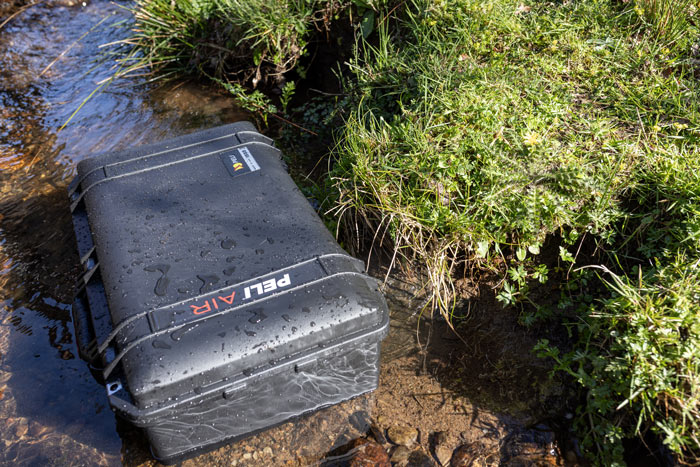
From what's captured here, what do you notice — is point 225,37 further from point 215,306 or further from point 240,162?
point 215,306

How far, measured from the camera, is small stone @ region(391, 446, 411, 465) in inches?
87.0

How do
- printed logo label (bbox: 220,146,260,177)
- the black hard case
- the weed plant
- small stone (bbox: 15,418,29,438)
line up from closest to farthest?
the black hard case < small stone (bbox: 15,418,29,438) < printed logo label (bbox: 220,146,260,177) < the weed plant

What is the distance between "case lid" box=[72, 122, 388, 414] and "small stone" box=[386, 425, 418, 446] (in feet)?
1.87

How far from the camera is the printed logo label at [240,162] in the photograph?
98.9 inches

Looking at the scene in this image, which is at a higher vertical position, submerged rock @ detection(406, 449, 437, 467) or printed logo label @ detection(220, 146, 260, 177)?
printed logo label @ detection(220, 146, 260, 177)

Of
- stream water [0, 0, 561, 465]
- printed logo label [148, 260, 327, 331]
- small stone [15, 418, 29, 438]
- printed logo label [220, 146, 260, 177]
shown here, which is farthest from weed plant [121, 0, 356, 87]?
small stone [15, 418, 29, 438]

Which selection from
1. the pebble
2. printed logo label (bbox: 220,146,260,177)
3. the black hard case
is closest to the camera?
the black hard case

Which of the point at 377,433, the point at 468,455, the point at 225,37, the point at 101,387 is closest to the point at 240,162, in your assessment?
the point at 101,387

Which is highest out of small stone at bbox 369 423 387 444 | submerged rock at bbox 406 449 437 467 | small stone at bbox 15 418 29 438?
submerged rock at bbox 406 449 437 467

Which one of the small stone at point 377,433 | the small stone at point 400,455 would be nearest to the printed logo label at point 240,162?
the small stone at point 377,433

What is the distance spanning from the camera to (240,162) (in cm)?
255

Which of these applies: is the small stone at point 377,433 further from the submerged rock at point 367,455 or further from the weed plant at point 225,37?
the weed plant at point 225,37

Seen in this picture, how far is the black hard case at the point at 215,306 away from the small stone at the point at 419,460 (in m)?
0.34

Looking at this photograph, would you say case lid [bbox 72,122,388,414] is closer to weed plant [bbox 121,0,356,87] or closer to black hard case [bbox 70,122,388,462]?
black hard case [bbox 70,122,388,462]
